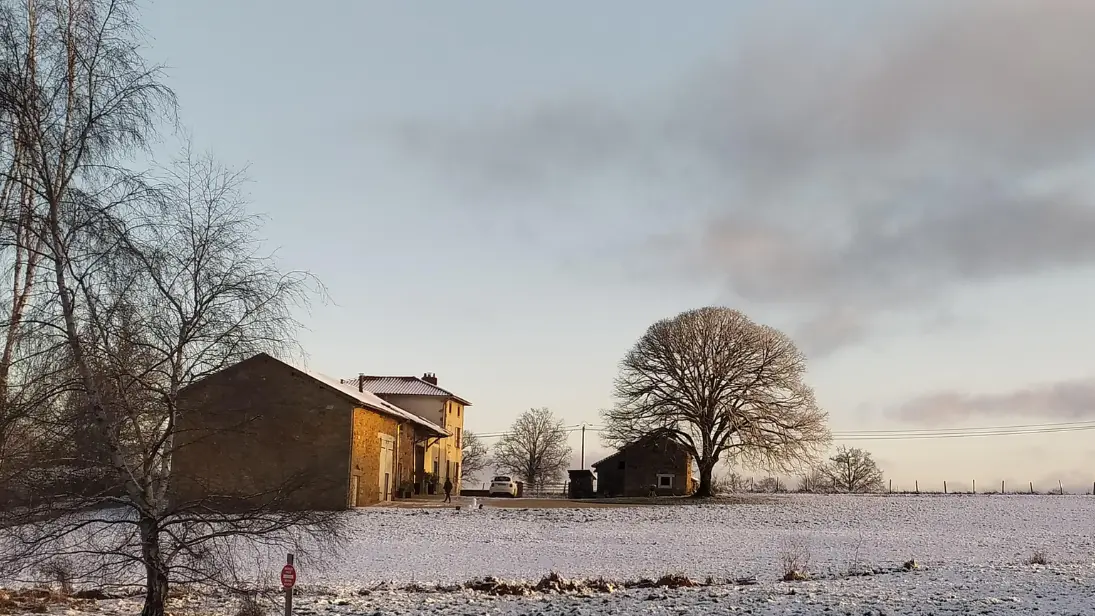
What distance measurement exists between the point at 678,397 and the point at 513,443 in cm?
5774

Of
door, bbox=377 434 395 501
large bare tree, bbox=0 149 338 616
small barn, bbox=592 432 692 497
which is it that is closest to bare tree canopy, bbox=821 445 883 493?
small barn, bbox=592 432 692 497

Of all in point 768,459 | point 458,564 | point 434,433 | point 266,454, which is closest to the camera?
point 458,564

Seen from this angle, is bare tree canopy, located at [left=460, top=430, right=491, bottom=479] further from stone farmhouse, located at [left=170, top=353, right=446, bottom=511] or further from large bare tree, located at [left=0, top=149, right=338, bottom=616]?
large bare tree, located at [left=0, top=149, right=338, bottom=616]

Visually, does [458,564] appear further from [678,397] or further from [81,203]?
[678,397]

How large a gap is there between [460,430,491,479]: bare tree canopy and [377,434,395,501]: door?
61.9m

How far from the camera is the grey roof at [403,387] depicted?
246 ft

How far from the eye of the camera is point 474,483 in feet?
358

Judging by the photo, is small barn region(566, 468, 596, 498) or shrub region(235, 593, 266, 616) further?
small barn region(566, 468, 596, 498)

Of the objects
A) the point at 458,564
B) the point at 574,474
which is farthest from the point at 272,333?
the point at 574,474

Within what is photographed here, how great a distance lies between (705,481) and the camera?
5731 cm

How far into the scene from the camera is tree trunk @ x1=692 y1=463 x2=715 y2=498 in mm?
56844

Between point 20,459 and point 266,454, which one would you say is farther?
point 266,454

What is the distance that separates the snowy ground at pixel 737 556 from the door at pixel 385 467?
6214 mm

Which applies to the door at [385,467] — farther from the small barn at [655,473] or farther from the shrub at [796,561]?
the small barn at [655,473]
